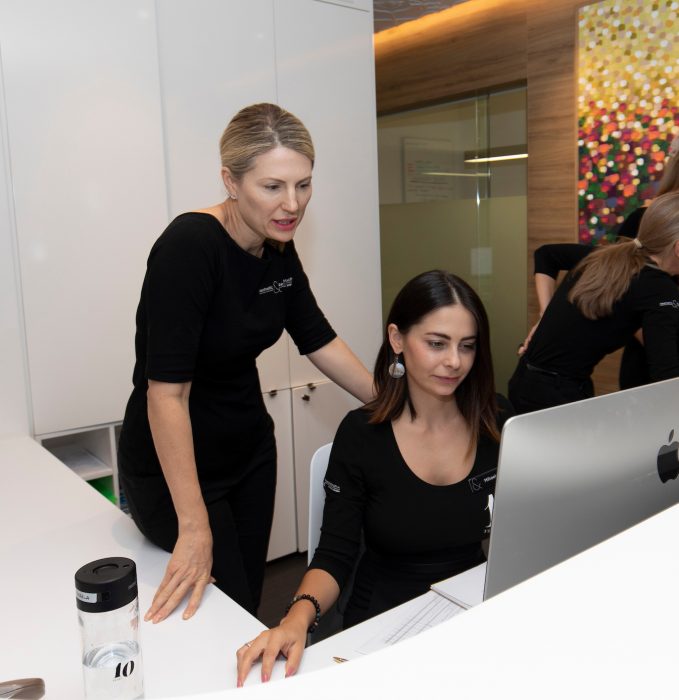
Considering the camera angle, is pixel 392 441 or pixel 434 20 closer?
pixel 392 441

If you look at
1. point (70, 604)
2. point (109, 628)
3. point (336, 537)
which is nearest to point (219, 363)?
point (336, 537)

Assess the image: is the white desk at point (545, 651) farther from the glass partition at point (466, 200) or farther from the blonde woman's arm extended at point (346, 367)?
the glass partition at point (466, 200)

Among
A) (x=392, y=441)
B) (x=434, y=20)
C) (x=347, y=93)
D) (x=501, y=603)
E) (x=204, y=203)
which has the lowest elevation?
(x=392, y=441)

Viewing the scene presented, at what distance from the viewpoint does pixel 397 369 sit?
1.75 metres

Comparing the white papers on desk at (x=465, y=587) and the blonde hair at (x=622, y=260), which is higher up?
the blonde hair at (x=622, y=260)

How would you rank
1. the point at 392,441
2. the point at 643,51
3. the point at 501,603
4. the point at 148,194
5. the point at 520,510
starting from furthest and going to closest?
the point at 643,51, the point at 148,194, the point at 392,441, the point at 520,510, the point at 501,603

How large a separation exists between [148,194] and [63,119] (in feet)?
1.24

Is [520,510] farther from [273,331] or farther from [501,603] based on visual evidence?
[273,331]

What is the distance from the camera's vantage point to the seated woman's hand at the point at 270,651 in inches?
43.1

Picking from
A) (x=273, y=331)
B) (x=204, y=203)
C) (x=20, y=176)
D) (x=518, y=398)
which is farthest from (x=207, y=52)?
(x=518, y=398)

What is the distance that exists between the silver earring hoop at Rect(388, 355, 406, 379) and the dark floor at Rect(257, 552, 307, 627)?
1.33 meters

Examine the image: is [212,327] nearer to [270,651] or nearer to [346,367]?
[346,367]

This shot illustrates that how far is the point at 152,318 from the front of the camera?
1.44m

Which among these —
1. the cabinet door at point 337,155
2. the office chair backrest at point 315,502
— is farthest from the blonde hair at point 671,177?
the office chair backrest at point 315,502
